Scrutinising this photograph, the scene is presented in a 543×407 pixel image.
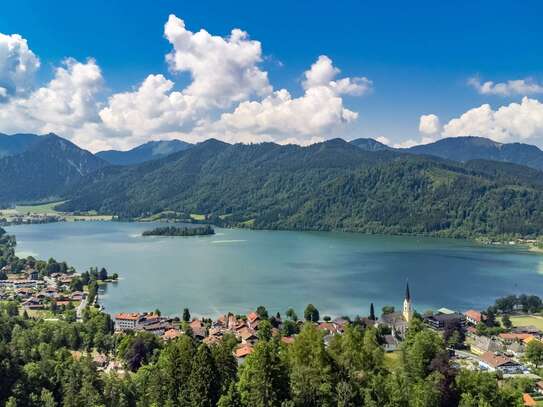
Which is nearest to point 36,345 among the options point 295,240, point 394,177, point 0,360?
point 0,360

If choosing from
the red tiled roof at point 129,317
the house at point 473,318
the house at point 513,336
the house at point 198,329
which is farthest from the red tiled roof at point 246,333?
the house at point 473,318

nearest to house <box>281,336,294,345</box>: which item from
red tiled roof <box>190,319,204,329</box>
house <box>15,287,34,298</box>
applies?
red tiled roof <box>190,319,204,329</box>

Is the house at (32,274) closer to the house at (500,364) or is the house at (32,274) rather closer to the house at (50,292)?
the house at (50,292)

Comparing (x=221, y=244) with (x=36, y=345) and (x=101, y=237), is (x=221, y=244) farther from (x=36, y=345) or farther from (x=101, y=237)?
(x=36, y=345)

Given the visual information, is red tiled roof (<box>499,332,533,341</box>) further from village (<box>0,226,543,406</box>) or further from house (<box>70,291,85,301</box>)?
house (<box>70,291,85,301</box>)

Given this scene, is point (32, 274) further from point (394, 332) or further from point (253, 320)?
point (394, 332)

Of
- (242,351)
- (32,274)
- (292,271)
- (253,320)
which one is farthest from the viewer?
(292,271)

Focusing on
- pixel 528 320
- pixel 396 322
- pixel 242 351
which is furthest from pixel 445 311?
pixel 242 351
